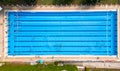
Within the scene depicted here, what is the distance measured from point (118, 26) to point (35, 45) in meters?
3.81

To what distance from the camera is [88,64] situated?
1415 centimetres

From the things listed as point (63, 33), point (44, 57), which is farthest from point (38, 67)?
point (63, 33)

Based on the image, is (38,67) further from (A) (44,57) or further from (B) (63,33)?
(B) (63,33)

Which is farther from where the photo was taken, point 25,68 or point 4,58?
point 4,58

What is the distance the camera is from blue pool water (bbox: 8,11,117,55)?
14.8 metres

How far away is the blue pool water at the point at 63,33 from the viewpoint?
14.8 metres

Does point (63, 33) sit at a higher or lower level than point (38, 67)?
higher

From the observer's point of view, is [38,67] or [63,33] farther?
[63,33]

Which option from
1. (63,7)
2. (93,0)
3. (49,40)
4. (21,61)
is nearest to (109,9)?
(93,0)

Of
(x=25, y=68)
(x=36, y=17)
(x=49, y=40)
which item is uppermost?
(x=36, y=17)

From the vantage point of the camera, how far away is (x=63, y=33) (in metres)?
14.9

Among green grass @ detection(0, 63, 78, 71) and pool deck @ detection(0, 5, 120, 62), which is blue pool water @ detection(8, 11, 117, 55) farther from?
green grass @ detection(0, 63, 78, 71)

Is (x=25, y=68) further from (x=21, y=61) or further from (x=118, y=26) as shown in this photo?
(x=118, y=26)

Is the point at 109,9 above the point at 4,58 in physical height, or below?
above
